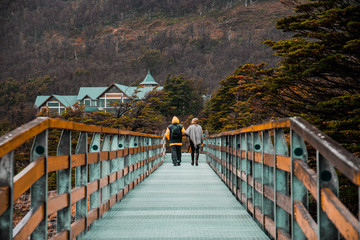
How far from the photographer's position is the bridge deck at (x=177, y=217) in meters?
4.83

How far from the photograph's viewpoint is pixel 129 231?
16.4 feet

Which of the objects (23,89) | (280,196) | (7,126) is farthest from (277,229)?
(23,89)

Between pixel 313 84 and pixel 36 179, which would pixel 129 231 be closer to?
pixel 36 179

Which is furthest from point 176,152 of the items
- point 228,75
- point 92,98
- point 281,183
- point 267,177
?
point 92,98

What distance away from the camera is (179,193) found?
8266 millimetres

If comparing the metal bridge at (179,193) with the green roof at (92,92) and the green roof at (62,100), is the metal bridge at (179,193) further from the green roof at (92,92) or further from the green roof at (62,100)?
the green roof at (62,100)

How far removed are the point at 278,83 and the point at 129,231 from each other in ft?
31.5

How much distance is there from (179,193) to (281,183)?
4276mm

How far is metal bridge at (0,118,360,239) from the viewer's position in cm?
268

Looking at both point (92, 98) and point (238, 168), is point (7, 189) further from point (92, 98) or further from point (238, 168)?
point (92, 98)

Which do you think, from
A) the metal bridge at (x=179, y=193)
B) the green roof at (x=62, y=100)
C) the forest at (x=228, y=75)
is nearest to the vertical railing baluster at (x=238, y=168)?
the metal bridge at (x=179, y=193)

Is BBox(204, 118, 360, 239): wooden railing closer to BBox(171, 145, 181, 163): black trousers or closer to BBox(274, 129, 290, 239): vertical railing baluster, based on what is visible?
BBox(274, 129, 290, 239): vertical railing baluster

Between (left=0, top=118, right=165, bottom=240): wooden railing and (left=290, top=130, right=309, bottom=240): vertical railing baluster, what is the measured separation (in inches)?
75.1

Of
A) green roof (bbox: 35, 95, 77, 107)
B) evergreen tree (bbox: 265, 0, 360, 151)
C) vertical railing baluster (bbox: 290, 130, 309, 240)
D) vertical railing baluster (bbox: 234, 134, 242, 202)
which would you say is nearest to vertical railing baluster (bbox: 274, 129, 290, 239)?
vertical railing baluster (bbox: 290, 130, 309, 240)
